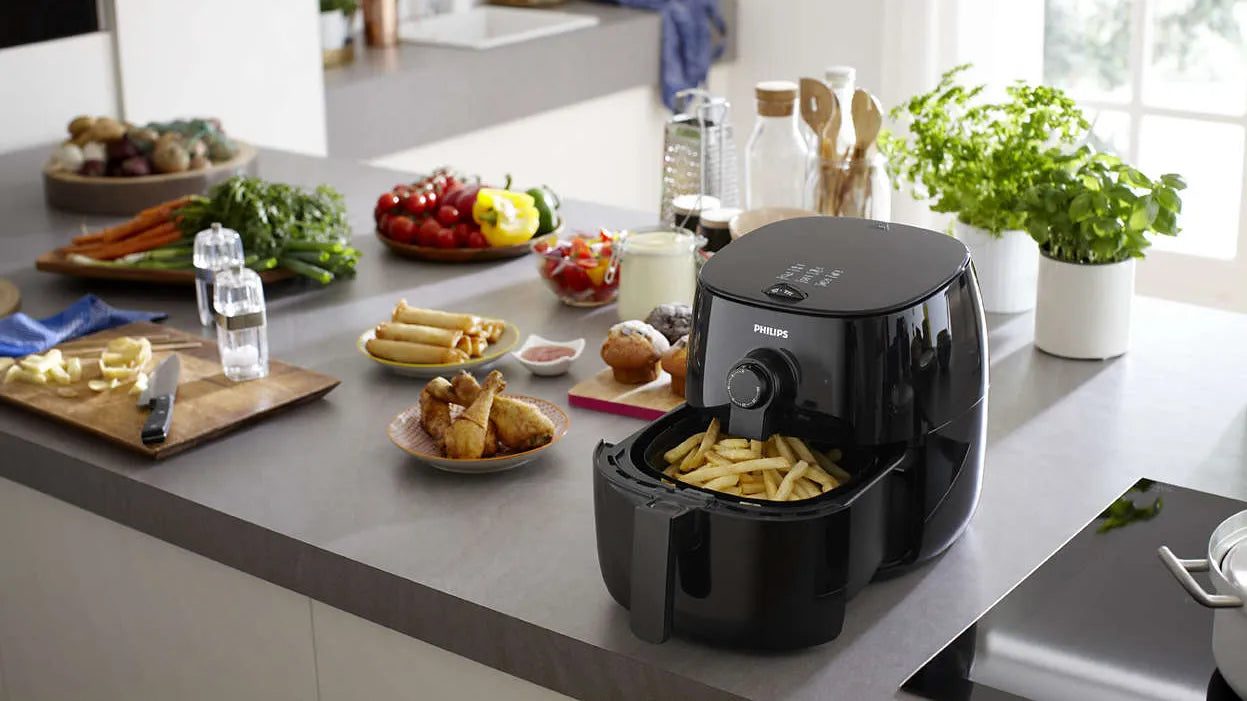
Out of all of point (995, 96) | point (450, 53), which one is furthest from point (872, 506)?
point (995, 96)

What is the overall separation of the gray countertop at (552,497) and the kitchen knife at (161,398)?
0.11ft

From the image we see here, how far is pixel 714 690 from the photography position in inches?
43.6

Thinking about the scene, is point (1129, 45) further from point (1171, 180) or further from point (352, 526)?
point (352, 526)

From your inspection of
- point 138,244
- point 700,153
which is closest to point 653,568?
point 700,153

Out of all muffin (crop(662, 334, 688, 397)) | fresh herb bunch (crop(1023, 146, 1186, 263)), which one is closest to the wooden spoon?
fresh herb bunch (crop(1023, 146, 1186, 263))

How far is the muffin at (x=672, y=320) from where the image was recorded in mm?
1756

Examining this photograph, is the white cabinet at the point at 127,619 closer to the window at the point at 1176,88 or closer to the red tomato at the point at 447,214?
the red tomato at the point at 447,214

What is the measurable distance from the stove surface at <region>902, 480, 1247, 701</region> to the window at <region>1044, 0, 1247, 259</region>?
2.88m

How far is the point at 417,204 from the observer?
7.30 feet

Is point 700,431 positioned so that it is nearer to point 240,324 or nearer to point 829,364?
point 829,364

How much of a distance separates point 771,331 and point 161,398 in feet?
2.57

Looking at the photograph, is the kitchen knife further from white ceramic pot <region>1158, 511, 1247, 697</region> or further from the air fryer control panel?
white ceramic pot <region>1158, 511, 1247, 697</region>

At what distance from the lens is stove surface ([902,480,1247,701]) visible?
1.09 metres

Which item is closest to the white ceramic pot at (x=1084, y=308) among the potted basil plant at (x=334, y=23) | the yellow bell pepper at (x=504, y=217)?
the yellow bell pepper at (x=504, y=217)
